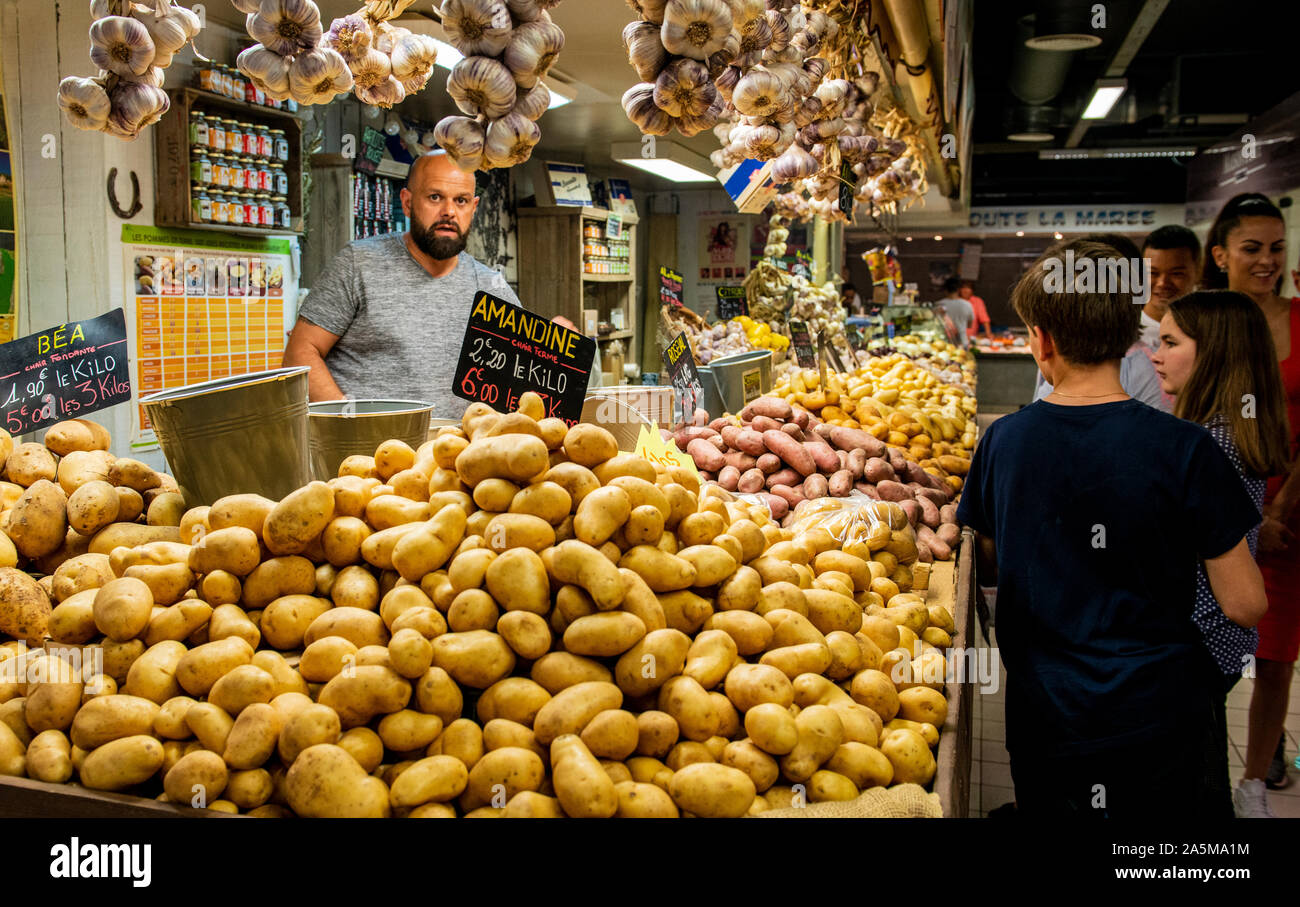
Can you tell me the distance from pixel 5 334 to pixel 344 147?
2.46m

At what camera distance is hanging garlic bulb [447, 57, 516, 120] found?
5.81 feet

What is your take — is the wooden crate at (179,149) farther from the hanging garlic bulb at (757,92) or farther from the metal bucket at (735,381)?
the hanging garlic bulb at (757,92)

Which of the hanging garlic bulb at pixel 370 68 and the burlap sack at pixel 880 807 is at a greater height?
the hanging garlic bulb at pixel 370 68

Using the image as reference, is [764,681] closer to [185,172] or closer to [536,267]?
[185,172]

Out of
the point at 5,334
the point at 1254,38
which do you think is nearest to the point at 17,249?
the point at 5,334

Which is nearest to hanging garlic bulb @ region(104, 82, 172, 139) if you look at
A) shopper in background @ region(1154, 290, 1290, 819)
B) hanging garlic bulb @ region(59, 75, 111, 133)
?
hanging garlic bulb @ region(59, 75, 111, 133)

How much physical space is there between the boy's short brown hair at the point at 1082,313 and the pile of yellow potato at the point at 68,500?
1.83 m

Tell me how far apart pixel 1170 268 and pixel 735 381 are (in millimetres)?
1959

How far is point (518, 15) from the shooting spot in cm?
182

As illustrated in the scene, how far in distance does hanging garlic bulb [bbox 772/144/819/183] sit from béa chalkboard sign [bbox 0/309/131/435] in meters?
2.26

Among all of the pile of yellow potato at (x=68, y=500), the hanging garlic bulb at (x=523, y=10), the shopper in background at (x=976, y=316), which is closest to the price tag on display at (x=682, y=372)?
the hanging garlic bulb at (x=523, y=10)

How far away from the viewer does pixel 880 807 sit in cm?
142

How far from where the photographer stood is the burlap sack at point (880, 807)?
4.55 ft
